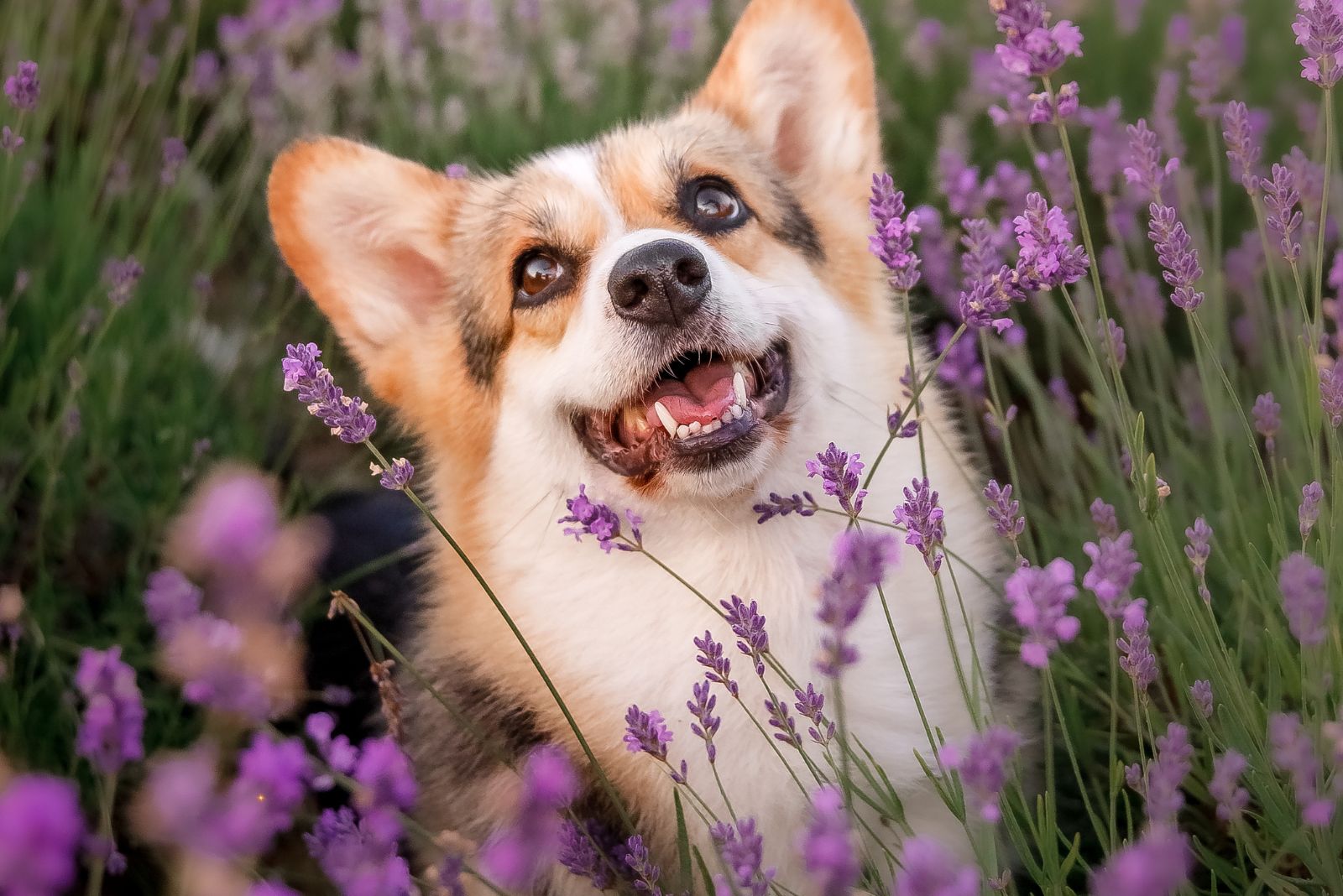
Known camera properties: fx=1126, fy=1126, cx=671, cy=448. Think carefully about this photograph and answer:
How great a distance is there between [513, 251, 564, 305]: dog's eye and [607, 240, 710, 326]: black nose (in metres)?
0.36

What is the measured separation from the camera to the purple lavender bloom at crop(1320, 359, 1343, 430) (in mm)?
1615

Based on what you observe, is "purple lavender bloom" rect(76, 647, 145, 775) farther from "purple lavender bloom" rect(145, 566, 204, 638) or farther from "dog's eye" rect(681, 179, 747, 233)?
"dog's eye" rect(681, 179, 747, 233)

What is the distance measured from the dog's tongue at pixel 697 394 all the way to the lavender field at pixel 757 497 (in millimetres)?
194

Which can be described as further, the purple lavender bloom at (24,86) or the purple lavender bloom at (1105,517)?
the purple lavender bloom at (24,86)

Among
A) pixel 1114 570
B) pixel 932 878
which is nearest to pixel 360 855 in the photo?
pixel 932 878

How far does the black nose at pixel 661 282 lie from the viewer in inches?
83.3

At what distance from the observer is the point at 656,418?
2258mm

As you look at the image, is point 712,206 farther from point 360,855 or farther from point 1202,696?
point 360,855

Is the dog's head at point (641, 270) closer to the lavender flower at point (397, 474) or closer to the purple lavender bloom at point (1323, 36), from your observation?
the lavender flower at point (397, 474)

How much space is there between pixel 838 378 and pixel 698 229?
0.47m

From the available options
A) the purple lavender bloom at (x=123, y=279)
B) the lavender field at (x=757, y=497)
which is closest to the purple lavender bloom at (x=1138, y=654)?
the lavender field at (x=757, y=497)

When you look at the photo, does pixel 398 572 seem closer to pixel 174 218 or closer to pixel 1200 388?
pixel 174 218

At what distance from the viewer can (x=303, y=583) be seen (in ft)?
9.33

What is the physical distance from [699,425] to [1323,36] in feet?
3.85
